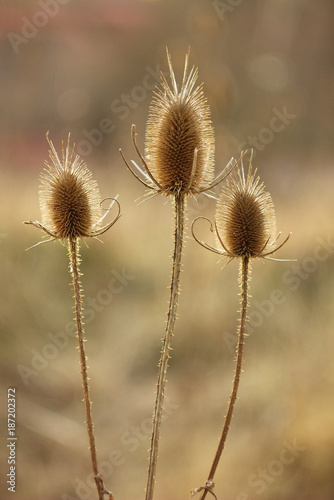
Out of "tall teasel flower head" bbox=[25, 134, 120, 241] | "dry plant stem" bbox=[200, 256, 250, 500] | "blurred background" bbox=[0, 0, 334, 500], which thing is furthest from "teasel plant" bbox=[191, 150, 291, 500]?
"blurred background" bbox=[0, 0, 334, 500]

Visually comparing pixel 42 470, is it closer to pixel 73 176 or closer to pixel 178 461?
pixel 178 461

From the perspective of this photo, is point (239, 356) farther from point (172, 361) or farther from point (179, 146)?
point (172, 361)

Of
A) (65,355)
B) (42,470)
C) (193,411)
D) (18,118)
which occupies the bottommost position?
(42,470)

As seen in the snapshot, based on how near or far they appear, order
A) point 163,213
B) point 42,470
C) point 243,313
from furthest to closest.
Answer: point 163,213
point 42,470
point 243,313

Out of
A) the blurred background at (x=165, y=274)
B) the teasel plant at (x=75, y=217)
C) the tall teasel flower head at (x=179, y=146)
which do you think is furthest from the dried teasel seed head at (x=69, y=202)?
the blurred background at (x=165, y=274)

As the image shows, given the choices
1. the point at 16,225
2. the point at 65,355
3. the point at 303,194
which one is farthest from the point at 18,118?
the point at 303,194

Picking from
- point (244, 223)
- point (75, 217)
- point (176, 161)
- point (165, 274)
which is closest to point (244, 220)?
point (244, 223)

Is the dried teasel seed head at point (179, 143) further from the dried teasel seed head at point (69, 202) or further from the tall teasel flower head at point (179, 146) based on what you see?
the dried teasel seed head at point (69, 202)
